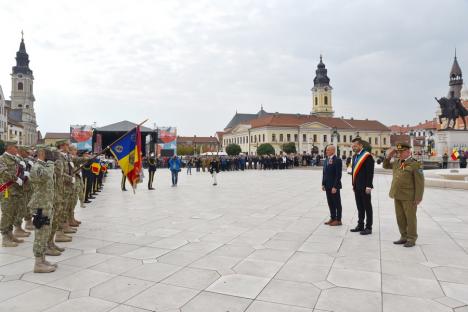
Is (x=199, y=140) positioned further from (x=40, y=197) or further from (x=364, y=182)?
(x=40, y=197)

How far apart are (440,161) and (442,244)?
30447mm

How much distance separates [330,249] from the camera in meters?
5.79

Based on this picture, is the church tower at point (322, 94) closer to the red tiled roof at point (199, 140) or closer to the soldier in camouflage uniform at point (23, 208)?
the red tiled roof at point (199, 140)

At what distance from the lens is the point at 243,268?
4801mm

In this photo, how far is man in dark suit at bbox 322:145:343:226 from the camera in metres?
7.60

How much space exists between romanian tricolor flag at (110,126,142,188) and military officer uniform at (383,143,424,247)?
220 inches

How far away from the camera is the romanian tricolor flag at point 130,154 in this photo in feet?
26.9

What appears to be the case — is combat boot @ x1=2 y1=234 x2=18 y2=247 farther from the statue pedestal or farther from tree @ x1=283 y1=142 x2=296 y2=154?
tree @ x1=283 y1=142 x2=296 y2=154

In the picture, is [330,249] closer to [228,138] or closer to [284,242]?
[284,242]

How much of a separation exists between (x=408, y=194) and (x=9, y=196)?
6.94 meters

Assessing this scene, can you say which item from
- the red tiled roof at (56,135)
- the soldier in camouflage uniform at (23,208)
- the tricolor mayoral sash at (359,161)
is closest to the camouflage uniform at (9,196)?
the soldier in camouflage uniform at (23,208)

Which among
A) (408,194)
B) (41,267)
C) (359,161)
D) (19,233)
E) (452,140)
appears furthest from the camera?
(452,140)

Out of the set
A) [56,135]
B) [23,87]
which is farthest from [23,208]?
[56,135]

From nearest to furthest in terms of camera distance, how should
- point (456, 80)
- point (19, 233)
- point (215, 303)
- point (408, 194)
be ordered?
point (215, 303) → point (408, 194) → point (19, 233) → point (456, 80)
